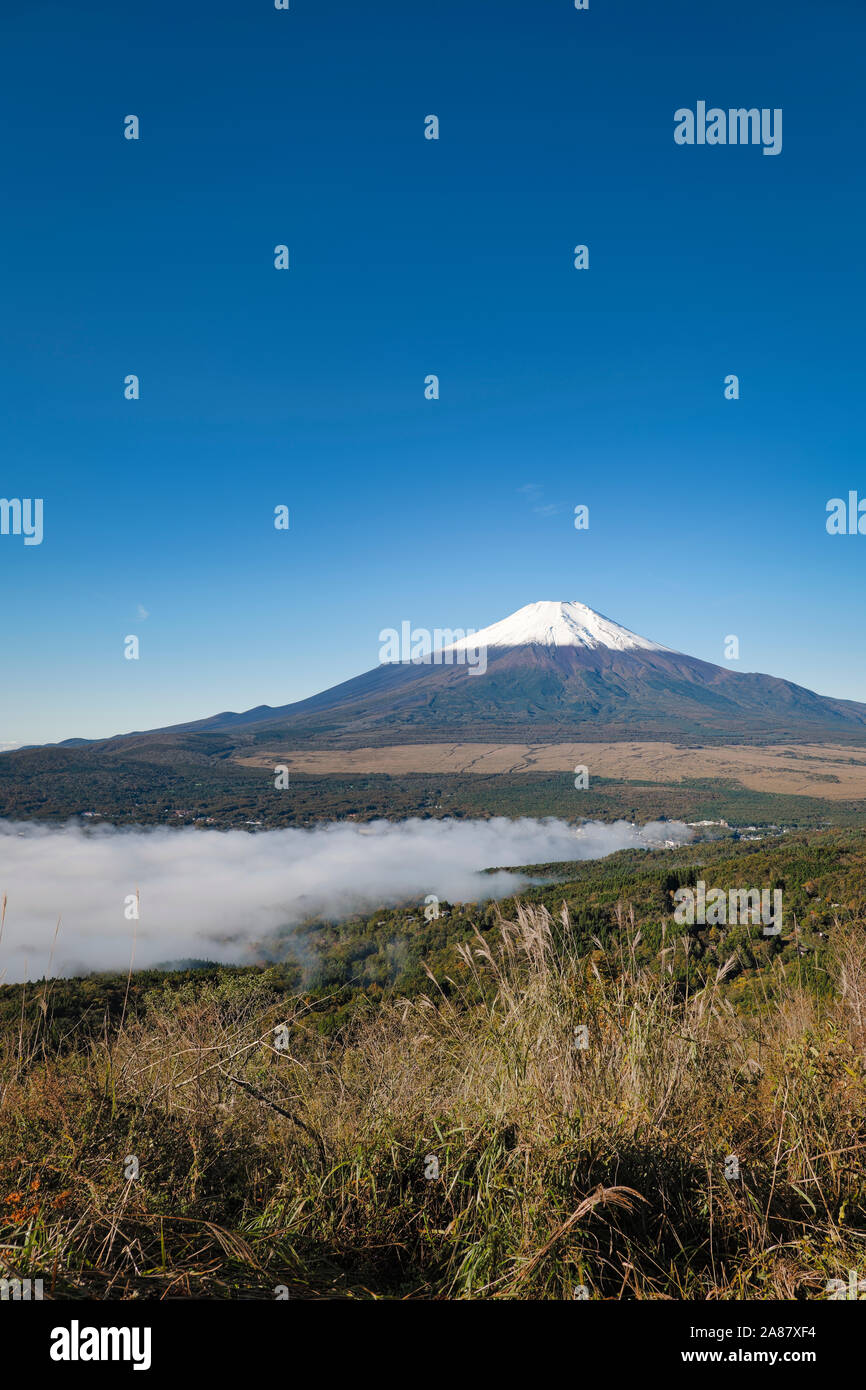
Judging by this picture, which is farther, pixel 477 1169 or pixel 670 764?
pixel 670 764

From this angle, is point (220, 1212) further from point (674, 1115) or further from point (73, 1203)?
point (674, 1115)

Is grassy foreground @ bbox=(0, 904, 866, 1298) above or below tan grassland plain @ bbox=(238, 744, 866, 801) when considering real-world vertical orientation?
above

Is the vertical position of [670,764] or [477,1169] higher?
[477,1169]

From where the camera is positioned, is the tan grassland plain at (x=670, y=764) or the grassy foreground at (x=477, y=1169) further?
the tan grassland plain at (x=670, y=764)

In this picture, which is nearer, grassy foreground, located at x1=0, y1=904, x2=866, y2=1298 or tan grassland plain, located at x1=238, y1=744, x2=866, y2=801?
grassy foreground, located at x1=0, y1=904, x2=866, y2=1298
